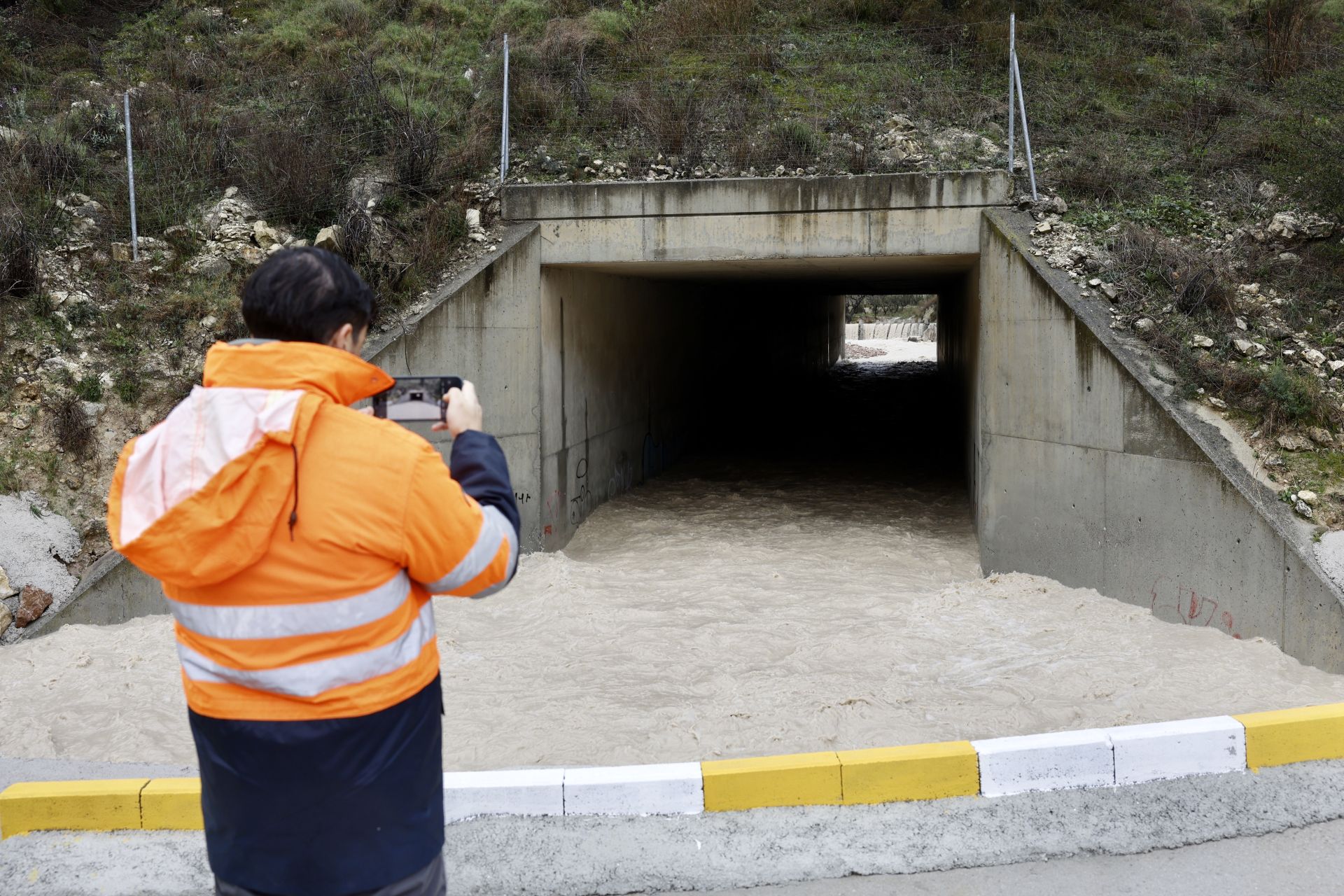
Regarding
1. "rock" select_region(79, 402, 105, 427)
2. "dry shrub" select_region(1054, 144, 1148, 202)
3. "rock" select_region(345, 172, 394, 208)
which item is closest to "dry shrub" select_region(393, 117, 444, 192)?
"rock" select_region(345, 172, 394, 208)

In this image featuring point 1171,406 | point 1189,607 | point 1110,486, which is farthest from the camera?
point 1110,486

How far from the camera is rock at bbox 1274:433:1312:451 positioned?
302 inches

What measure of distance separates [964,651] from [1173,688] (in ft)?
→ 4.93

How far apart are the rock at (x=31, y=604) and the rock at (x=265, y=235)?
4.28 meters

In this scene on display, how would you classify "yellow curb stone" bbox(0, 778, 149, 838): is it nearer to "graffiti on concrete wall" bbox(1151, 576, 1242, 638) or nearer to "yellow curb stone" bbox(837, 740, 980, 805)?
"yellow curb stone" bbox(837, 740, 980, 805)

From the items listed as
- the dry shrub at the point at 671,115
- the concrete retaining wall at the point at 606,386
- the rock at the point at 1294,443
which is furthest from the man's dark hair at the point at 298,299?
the dry shrub at the point at 671,115

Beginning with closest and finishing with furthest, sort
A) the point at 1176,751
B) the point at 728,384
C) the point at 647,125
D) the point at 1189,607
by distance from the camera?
the point at 1176,751 < the point at 1189,607 < the point at 647,125 < the point at 728,384

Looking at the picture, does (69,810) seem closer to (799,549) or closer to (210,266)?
(210,266)

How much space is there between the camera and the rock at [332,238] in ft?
34.2

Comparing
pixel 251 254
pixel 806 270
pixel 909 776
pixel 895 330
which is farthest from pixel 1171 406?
pixel 895 330

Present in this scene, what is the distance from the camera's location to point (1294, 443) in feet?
25.2

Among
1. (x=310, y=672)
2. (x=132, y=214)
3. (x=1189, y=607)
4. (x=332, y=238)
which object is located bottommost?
(x=1189, y=607)

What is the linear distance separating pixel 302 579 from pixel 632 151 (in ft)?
33.8

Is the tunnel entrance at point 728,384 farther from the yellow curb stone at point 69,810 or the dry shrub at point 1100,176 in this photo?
the yellow curb stone at point 69,810
